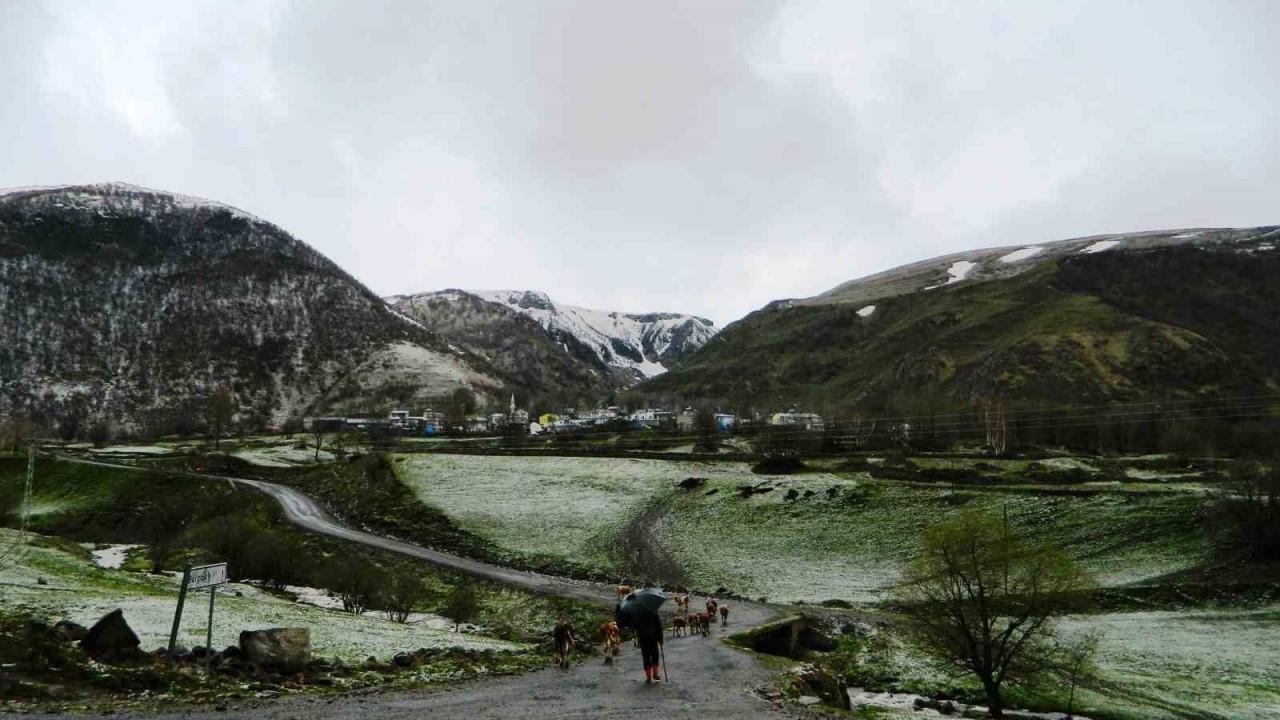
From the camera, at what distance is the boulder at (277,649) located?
20.6 m

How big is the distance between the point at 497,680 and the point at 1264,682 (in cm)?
3509

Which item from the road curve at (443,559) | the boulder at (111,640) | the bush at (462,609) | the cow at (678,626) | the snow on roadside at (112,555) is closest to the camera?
the boulder at (111,640)

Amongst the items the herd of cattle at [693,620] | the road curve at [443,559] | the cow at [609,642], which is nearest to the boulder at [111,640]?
the cow at [609,642]

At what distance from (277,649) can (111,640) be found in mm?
4404

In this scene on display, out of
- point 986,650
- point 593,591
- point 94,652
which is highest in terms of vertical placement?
point 94,652

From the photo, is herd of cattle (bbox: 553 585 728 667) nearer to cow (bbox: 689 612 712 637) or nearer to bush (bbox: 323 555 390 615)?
cow (bbox: 689 612 712 637)

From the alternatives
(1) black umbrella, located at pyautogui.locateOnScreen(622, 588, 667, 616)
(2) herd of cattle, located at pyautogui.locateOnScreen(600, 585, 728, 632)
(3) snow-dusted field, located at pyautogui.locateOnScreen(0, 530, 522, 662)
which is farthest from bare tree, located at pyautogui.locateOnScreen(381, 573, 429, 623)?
(1) black umbrella, located at pyautogui.locateOnScreen(622, 588, 667, 616)

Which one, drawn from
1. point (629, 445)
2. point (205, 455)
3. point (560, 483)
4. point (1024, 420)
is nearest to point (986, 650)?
point (560, 483)

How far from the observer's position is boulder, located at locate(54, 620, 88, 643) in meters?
20.9

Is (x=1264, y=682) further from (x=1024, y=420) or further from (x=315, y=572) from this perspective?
(x=1024, y=420)

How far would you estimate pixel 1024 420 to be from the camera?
13775 centimetres

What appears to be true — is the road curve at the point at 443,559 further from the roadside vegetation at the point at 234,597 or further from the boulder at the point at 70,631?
the boulder at the point at 70,631

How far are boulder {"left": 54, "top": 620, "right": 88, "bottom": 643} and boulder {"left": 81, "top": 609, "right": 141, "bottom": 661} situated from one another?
725 millimetres

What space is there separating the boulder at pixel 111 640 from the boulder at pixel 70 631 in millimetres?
725
